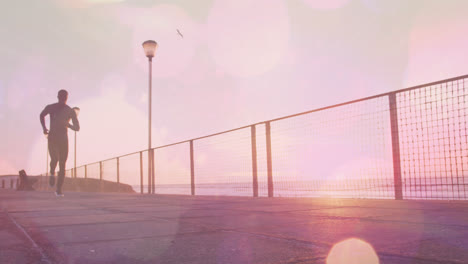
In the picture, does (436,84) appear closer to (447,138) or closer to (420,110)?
(420,110)

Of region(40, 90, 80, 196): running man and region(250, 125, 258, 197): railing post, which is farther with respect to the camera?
region(250, 125, 258, 197): railing post

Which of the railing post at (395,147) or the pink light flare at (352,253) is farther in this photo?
the railing post at (395,147)

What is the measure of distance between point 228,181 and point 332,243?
23.2 ft

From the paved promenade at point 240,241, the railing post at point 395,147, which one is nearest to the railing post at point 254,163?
the railing post at point 395,147

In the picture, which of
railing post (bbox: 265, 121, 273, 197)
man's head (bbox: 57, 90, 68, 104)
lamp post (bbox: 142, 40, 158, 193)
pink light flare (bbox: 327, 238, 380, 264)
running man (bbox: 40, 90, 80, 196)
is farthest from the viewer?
lamp post (bbox: 142, 40, 158, 193)

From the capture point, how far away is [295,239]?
2.20 metres

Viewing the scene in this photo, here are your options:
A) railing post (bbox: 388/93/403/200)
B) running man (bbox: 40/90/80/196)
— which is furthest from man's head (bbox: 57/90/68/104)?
railing post (bbox: 388/93/403/200)

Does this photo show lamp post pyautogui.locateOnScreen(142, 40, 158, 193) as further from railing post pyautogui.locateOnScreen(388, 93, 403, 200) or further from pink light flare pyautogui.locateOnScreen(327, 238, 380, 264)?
pink light flare pyautogui.locateOnScreen(327, 238, 380, 264)

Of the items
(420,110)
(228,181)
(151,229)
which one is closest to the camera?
(151,229)

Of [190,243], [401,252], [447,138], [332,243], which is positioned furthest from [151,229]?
[447,138]

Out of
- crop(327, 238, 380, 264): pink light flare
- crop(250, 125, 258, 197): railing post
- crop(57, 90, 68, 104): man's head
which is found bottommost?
crop(327, 238, 380, 264): pink light flare

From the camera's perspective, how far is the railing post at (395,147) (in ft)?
18.8

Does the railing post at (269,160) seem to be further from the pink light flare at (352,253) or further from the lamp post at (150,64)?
the pink light flare at (352,253)

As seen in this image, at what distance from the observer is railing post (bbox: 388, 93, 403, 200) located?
573 centimetres
